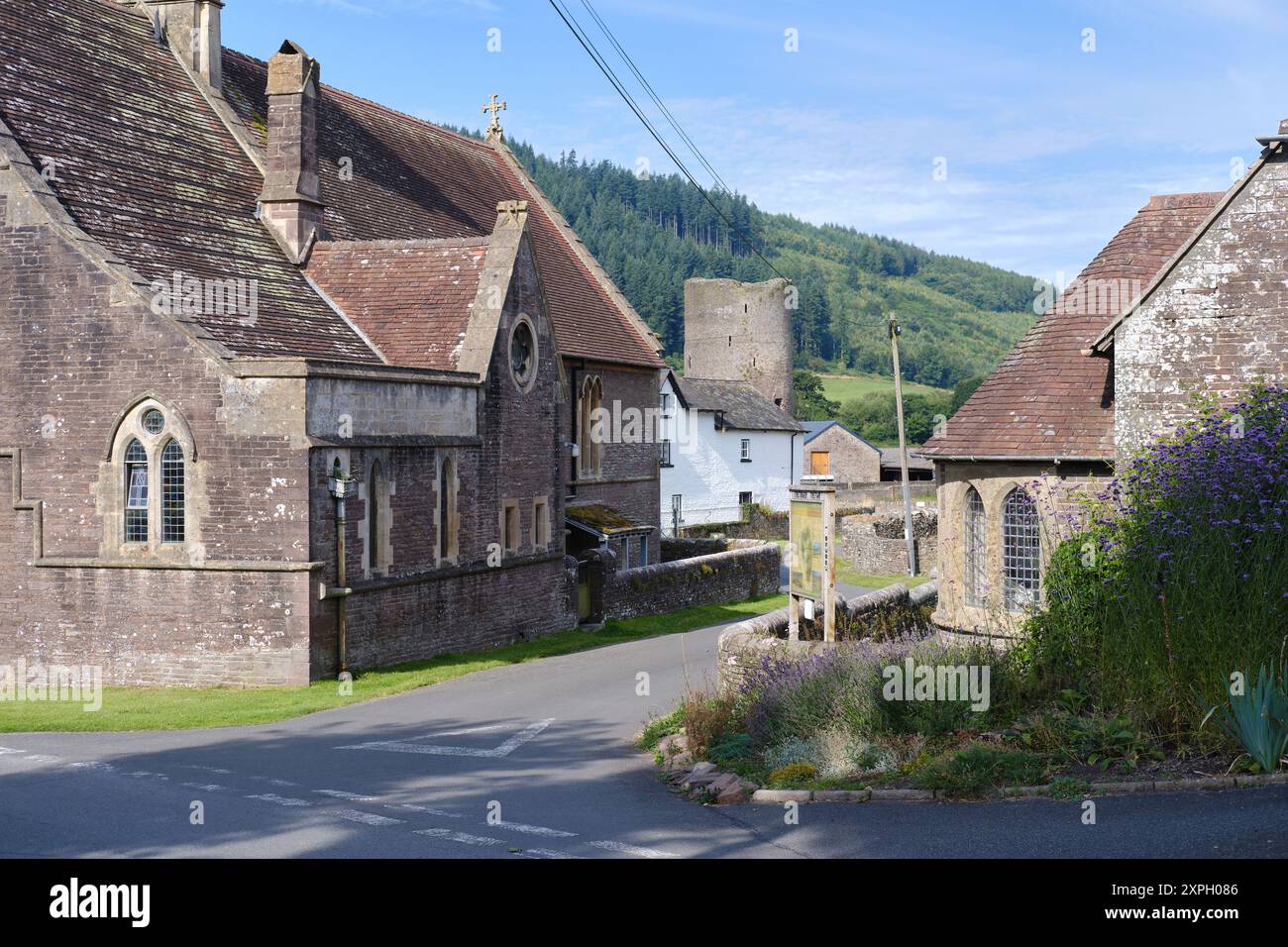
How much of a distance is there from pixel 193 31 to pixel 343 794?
21472 mm

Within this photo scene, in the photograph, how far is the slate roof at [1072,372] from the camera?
2047 cm

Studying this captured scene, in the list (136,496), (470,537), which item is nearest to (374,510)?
(470,537)

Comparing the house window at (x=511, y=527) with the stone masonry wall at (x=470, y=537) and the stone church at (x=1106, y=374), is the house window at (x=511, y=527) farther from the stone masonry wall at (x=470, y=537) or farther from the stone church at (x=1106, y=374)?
the stone church at (x=1106, y=374)

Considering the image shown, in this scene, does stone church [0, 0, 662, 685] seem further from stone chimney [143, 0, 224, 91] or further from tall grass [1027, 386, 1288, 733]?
tall grass [1027, 386, 1288, 733]

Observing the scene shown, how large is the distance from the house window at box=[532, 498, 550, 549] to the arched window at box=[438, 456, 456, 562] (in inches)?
149

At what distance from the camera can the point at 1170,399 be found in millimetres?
18641

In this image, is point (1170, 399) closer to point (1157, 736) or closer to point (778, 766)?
point (1157, 736)

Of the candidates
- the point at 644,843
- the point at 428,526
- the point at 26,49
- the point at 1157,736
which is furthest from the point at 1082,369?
the point at 26,49

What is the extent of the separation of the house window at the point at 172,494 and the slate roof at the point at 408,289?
16.7 ft

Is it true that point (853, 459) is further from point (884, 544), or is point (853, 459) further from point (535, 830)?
point (535, 830)

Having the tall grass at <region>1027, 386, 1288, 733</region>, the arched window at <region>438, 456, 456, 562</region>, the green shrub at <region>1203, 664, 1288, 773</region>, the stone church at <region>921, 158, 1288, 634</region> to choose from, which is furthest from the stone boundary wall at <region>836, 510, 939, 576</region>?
the green shrub at <region>1203, 664, 1288, 773</region>

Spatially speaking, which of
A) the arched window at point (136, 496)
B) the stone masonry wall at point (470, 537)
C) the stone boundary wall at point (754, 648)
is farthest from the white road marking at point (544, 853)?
the arched window at point (136, 496)

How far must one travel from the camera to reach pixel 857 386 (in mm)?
145375

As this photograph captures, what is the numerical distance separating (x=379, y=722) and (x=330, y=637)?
3781mm
